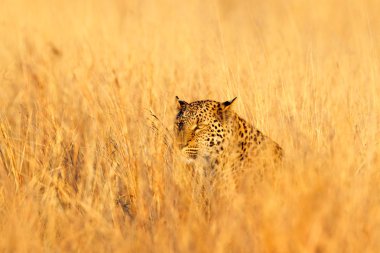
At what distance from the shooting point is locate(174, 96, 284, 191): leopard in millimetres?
5125

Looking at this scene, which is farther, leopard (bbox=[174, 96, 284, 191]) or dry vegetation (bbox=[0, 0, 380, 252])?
leopard (bbox=[174, 96, 284, 191])

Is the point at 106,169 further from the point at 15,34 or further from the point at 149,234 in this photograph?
the point at 15,34

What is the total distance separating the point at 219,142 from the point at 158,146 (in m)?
0.38

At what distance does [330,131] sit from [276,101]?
2.78 feet

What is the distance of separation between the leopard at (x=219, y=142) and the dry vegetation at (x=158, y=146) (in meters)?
0.19

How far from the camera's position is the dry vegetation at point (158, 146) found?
4.01 m

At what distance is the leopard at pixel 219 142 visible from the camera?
512 centimetres

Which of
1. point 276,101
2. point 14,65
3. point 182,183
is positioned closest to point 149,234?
point 182,183

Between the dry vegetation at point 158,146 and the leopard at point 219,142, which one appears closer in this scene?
the dry vegetation at point 158,146

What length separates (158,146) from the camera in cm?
509

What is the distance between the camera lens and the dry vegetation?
401cm

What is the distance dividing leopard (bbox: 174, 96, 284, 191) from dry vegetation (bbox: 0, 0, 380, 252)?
189 mm

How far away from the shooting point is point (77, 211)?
492 centimetres

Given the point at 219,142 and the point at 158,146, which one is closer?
the point at 158,146
